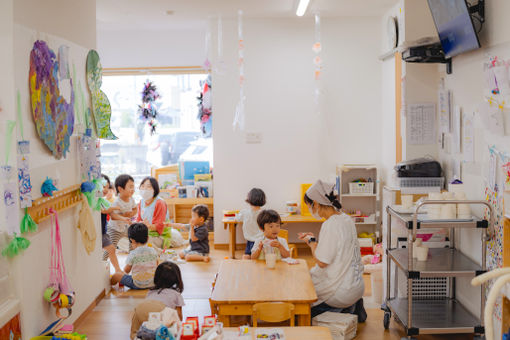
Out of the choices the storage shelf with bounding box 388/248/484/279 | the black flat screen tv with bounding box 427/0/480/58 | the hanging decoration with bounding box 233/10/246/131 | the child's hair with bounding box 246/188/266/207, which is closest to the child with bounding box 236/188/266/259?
the child's hair with bounding box 246/188/266/207

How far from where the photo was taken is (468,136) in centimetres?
451

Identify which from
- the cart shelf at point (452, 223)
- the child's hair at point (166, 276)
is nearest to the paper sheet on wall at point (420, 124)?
the cart shelf at point (452, 223)

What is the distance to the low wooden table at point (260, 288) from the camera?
386cm

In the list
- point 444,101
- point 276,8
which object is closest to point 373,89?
point 276,8

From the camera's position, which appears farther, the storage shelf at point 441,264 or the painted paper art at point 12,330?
the storage shelf at point 441,264

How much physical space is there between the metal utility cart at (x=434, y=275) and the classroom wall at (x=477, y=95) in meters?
0.13

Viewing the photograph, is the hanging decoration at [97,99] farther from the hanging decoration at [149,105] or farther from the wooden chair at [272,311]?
the hanging decoration at [149,105]

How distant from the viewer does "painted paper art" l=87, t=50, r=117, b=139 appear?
5035 millimetres

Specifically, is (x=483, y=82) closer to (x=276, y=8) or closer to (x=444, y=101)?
(x=444, y=101)

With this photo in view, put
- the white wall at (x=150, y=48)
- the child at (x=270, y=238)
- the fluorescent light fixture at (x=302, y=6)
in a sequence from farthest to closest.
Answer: the white wall at (x=150, y=48) → the fluorescent light fixture at (x=302, y=6) → the child at (x=270, y=238)

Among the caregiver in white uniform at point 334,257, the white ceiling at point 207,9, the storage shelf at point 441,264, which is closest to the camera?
the storage shelf at point 441,264

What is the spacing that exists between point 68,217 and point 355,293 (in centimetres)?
245

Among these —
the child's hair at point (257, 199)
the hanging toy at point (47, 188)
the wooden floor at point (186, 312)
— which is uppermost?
the hanging toy at point (47, 188)

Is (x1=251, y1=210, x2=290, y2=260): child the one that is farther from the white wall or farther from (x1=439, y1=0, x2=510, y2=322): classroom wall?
the white wall
